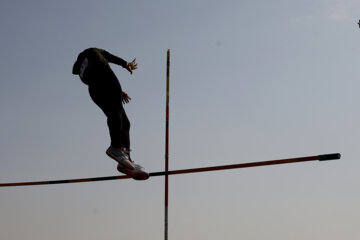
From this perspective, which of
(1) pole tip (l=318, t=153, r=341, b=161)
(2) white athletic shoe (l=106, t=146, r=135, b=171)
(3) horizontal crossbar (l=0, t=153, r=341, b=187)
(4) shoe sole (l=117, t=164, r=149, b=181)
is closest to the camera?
(1) pole tip (l=318, t=153, r=341, b=161)

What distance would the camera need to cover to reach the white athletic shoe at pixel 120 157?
7207 mm

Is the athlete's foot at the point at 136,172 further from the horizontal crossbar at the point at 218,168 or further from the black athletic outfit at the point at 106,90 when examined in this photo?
the black athletic outfit at the point at 106,90

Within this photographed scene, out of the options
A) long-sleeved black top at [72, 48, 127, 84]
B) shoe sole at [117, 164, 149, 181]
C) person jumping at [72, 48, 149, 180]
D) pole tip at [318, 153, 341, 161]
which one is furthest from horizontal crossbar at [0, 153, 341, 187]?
long-sleeved black top at [72, 48, 127, 84]

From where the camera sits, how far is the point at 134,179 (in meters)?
7.49

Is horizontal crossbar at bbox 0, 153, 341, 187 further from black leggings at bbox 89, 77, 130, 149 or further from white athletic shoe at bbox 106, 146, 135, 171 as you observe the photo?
black leggings at bbox 89, 77, 130, 149

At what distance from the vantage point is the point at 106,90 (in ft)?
23.7

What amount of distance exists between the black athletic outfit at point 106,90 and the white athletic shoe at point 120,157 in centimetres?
8

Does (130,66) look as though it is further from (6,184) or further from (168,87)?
(6,184)

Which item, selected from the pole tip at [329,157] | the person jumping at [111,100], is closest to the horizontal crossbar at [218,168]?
the pole tip at [329,157]

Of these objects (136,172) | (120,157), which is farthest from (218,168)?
(120,157)

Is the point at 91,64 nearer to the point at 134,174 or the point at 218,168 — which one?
the point at 134,174

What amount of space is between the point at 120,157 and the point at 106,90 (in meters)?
1.02

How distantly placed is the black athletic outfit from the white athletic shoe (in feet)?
0.25

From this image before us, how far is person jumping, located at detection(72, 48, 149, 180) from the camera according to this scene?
7219 millimetres
